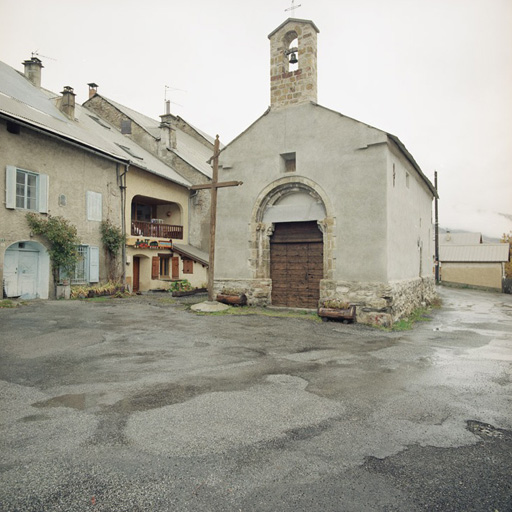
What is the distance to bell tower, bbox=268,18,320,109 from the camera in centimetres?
1318

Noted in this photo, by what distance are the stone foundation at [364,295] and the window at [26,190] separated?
24.9 ft

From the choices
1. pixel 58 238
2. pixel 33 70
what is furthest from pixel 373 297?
pixel 33 70

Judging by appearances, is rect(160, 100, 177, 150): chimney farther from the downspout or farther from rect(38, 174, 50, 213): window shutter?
rect(38, 174, 50, 213): window shutter

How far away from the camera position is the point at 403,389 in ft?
17.1

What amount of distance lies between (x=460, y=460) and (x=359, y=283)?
8603 mm

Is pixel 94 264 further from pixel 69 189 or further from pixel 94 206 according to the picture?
pixel 69 189

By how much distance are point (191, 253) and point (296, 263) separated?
10.00m

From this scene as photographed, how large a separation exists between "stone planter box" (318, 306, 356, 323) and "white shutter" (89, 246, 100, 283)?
10.6 metres

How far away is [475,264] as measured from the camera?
4094 cm

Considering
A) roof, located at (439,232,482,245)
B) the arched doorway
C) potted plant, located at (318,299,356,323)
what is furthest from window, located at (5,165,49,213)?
roof, located at (439,232,482,245)

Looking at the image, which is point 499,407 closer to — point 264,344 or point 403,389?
point 403,389

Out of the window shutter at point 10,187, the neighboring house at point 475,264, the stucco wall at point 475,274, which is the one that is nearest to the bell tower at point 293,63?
the window shutter at point 10,187

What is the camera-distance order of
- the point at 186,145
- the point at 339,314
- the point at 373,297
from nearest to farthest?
the point at 339,314
the point at 373,297
the point at 186,145

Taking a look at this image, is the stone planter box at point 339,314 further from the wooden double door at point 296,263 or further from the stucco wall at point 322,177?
the wooden double door at point 296,263
